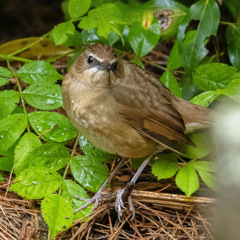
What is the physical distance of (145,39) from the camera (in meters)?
3.48

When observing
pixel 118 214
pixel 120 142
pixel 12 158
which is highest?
pixel 120 142

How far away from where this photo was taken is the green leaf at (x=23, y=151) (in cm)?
311

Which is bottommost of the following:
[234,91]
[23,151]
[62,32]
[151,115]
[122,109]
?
[23,151]

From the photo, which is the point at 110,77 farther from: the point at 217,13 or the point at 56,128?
the point at 217,13

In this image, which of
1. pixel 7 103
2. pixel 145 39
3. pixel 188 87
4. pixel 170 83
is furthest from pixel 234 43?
pixel 7 103

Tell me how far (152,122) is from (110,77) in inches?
17.5

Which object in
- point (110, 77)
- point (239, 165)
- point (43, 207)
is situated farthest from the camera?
point (110, 77)

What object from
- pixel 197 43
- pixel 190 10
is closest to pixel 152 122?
pixel 197 43

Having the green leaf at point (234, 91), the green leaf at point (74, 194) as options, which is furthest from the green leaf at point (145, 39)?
the green leaf at point (74, 194)

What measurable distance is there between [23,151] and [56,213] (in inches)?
22.3

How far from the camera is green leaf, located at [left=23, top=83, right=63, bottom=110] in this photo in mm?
3230

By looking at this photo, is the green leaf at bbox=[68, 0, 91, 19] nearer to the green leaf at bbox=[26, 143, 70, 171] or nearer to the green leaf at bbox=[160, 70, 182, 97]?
the green leaf at bbox=[160, 70, 182, 97]

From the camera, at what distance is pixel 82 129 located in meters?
3.13

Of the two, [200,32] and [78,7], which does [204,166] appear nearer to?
[200,32]
